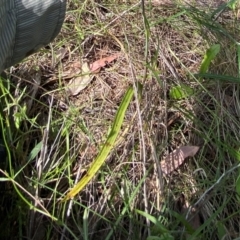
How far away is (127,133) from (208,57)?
34 centimetres

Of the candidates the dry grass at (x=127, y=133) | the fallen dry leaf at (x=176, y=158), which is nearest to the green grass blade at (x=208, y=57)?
the dry grass at (x=127, y=133)

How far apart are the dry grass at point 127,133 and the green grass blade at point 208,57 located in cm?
3

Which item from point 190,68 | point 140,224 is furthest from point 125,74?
point 140,224

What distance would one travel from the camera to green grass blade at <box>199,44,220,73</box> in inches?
73.0

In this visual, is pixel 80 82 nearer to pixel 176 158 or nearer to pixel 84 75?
pixel 84 75

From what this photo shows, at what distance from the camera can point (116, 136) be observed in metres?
1.63

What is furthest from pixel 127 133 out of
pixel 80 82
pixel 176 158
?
pixel 80 82

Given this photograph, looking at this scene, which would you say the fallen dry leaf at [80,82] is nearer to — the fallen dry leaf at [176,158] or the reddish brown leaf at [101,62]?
the reddish brown leaf at [101,62]

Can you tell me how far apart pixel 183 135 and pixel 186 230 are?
31 centimetres

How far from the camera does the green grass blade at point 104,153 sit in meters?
1.56

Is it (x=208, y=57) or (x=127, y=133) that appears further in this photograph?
(x=208, y=57)

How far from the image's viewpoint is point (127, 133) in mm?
1722

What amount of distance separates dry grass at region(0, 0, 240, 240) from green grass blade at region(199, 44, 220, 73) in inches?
1.3

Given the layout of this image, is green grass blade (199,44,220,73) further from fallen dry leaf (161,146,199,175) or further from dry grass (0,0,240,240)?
fallen dry leaf (161,146,199,175)
